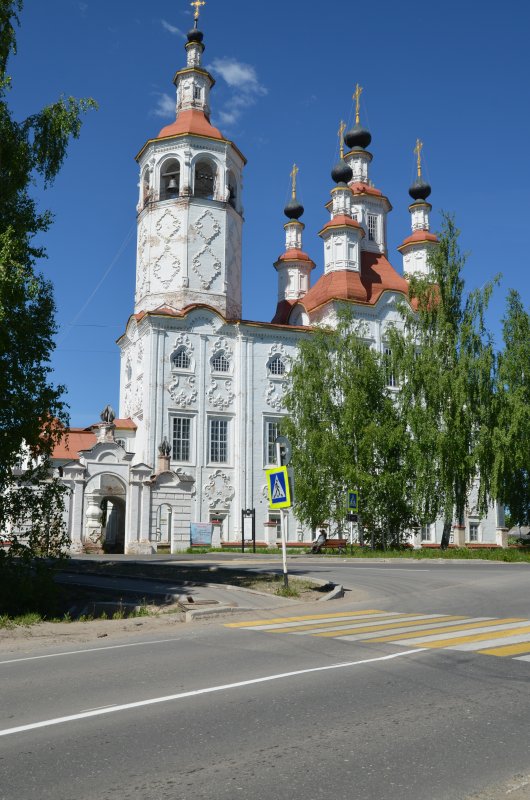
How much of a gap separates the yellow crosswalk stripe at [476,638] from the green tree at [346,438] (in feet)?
84.0

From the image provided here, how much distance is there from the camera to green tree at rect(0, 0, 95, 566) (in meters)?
14.2

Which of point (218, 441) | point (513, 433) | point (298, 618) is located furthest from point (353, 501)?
point (298, 618)

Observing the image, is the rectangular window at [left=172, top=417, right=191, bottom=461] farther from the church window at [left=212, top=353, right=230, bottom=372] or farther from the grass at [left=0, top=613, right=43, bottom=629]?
the grass at [left=0, top=613, right=43, bottom=629]

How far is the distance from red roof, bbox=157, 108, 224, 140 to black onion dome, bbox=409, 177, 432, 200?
1819cm

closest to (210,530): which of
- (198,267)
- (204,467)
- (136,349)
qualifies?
(204,467)

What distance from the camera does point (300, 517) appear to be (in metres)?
38.5

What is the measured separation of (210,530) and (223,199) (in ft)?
69.3

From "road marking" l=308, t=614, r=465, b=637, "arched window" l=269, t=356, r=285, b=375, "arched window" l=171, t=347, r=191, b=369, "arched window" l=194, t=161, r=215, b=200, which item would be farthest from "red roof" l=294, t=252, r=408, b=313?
"road marking" l=308, t=614, r=465, b=637

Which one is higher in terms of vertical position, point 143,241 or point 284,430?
→ point 143,241

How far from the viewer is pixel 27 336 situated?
47.6ft

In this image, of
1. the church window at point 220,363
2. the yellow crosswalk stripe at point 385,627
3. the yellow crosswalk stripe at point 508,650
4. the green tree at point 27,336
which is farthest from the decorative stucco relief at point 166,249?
the yellow crosswalk stripe at point 508,650

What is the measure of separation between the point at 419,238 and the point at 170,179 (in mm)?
19876

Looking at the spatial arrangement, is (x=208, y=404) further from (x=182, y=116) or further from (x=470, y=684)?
(x=470, y=684)

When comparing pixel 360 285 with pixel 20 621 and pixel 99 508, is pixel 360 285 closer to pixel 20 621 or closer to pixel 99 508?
pixel 99 508
